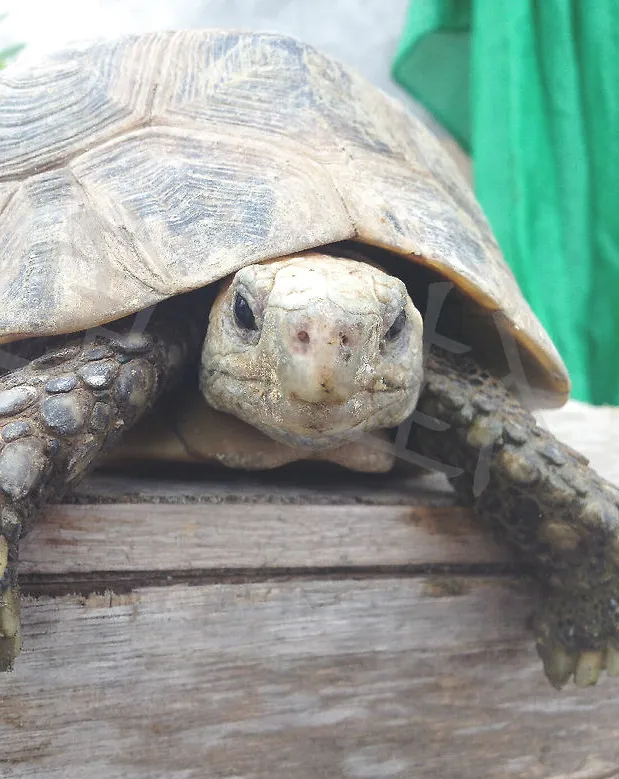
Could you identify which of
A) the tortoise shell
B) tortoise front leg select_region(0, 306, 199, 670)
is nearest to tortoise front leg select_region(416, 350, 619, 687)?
the tortoise shell

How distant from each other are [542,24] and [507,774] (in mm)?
3570

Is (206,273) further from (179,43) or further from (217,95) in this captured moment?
(179,43)

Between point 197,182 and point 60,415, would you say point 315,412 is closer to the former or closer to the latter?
point 60,415

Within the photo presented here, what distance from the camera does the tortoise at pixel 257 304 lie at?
122 centimetres

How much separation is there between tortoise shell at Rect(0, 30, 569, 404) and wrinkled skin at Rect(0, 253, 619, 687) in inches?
3.8

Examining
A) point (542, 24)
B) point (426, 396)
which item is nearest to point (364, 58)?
point (542, 24)

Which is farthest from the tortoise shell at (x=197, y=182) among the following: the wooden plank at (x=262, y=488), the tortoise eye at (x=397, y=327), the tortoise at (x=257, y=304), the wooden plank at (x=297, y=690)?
the wooden plank at (x=297, y=690)

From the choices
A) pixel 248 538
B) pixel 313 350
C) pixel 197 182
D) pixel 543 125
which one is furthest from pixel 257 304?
pixel 543 125

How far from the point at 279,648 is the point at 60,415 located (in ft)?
1.95

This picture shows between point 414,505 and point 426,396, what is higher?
point 426,396

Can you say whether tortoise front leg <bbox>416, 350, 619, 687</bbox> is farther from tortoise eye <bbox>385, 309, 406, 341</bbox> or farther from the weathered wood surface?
tortoise eye <bbox>385, 309, 406, 341</bbox>

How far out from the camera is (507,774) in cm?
150

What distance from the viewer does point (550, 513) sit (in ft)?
4.69

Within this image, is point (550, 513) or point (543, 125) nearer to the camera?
point (550, 513)
